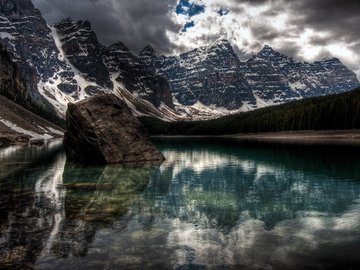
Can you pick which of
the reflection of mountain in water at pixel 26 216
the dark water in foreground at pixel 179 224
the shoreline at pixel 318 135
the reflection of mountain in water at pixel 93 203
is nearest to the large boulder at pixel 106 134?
the reflection of mountain in water at pixel 93 203

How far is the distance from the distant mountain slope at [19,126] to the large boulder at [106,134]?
198 feet

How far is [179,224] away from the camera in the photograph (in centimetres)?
1708

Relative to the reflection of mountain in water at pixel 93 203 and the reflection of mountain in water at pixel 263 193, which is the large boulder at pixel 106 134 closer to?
the reflection of mountain in water at pixel 93 203

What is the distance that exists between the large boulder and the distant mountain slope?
6044cm

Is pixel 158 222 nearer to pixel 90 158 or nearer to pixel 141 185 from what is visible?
pixel 141 185

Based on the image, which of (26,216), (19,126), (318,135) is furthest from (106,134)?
(318,135)

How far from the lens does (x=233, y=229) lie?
1614 centimetres

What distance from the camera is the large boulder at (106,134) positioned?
46438mm

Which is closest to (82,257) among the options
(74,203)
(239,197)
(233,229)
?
(233,229)

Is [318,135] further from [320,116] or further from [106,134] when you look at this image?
[106,134]

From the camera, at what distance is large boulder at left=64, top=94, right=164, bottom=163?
152 feet

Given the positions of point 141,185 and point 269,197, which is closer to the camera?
point 269,197

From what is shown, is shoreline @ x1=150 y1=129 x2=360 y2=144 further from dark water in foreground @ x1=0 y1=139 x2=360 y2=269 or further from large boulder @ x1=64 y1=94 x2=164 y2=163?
dark water in foreground @ x1=0 y1=139 x2=360 y2=269

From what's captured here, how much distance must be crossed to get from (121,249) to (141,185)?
15901 mm
